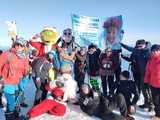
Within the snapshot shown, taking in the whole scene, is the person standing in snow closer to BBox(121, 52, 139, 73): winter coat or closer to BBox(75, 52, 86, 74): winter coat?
BBox(75, 52, 86, 74): winter coat

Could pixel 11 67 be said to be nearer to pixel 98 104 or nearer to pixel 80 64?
pixel 98 104

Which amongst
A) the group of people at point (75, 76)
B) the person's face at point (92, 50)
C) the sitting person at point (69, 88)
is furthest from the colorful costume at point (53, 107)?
the person's face at point (92, 50)

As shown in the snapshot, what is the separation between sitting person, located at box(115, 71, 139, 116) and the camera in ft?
27.6

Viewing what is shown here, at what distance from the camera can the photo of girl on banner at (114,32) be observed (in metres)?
9.57

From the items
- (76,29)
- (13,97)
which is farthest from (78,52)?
(13,97)

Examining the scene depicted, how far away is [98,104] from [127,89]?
75cm

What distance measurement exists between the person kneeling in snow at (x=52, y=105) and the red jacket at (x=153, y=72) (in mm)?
1992

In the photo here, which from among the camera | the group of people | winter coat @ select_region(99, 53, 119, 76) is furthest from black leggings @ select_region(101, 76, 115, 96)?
the camera

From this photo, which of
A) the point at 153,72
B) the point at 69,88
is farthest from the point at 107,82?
the point at 153,72

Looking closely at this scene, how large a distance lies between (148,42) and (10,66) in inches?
133

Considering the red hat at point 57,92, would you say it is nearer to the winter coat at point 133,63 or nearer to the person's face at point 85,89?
the person's face at point 85,89

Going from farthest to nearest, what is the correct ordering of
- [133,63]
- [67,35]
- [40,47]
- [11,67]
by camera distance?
[67,35], [40,47], [133,63], [11,67]

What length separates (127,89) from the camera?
841cm

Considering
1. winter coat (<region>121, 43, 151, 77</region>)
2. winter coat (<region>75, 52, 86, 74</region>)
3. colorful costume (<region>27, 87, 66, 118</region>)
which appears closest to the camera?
colorful costume (<region>27, 87, 66, 118</region>)
